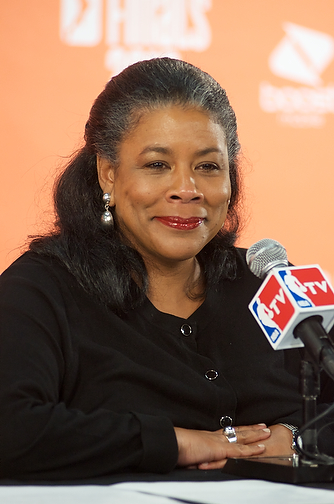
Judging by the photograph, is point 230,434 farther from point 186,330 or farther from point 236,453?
point 186,330

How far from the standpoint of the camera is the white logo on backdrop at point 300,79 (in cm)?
324

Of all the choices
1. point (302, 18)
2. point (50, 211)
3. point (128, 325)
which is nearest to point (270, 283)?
point (128, 325)

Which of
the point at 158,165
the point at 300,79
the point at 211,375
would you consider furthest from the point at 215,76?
the point at 211,375

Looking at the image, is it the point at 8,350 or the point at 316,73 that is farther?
the point at 316,73

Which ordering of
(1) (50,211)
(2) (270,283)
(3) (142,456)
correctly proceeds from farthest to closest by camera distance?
(1) (50,211)
(3) (142,456)
(2) (270,283)

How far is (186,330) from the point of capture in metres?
1.75

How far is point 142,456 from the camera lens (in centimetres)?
134

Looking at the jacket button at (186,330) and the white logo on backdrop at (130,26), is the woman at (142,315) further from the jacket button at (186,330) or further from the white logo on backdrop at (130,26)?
the white logo on backdrop at (130,26)

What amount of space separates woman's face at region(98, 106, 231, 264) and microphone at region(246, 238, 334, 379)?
51 centimetres

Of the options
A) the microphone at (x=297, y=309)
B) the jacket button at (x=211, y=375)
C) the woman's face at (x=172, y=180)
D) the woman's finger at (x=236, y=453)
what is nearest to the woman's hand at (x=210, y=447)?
the woman's finger at (x=236, y=453)

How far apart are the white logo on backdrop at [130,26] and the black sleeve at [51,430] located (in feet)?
6.45

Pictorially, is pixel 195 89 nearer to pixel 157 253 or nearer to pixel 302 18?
pixel 157 253

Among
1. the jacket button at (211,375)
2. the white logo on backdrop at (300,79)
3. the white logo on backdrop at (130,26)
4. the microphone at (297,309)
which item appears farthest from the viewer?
the white logo on backdrop at (300,79)

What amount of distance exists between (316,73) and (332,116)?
0.23 metres
